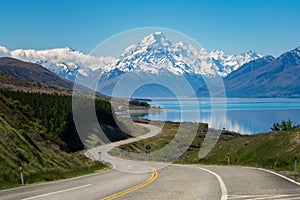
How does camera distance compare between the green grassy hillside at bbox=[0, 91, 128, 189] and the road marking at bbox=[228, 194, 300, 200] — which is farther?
the green grassy hillside at bbox=[0, 91, 128, 189]

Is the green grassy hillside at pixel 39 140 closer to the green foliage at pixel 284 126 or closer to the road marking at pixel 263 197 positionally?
the road marking at pixel 263 197

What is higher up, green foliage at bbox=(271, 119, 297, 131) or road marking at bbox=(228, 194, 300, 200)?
green foliage at bbox=(271, 119, 297, 131)

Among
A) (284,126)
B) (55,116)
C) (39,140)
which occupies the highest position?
(55,116)

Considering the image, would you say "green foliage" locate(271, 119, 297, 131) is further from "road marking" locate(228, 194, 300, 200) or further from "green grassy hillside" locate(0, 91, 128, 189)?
"road marking" locate(228, 194, 300, 200)

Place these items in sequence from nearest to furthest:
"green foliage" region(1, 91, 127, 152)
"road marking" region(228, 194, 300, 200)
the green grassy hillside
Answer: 1. "road marking" region(228, 194, 300, 200)
2. the green grassy hillside
3. "green foliage" region(1, 91, 127, 152)

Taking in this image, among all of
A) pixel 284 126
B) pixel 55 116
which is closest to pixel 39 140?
pixel 55 116

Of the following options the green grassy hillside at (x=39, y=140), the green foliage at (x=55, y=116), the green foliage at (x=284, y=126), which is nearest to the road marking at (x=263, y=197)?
the green grassy hillside at (x=39, y=140)

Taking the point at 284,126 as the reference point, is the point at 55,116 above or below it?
above

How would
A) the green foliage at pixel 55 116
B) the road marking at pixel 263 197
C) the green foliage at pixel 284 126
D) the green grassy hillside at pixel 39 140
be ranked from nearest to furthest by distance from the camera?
the road marking at pixel 263 197 < the green grassy hillside at pixel 39 140 < the green foliage at pixel 284 126 < the green foliage at pixel 55 116

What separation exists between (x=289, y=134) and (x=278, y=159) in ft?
20.0

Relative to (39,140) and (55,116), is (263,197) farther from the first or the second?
(55,116)

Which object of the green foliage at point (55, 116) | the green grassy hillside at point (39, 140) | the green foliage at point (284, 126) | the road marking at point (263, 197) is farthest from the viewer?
the green foliage at point (55, 116)

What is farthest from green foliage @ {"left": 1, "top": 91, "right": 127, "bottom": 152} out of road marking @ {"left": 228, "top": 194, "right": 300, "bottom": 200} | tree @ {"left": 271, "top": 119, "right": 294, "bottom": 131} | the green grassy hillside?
road marking @ {"left": 228, "top": 194, "right": 300, "bottom": 200}

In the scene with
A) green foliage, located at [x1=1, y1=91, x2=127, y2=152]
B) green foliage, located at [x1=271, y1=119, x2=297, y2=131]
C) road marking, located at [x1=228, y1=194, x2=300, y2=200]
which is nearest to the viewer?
road marking, located at [x1=228, y1=194, x2=300, y2=200]
